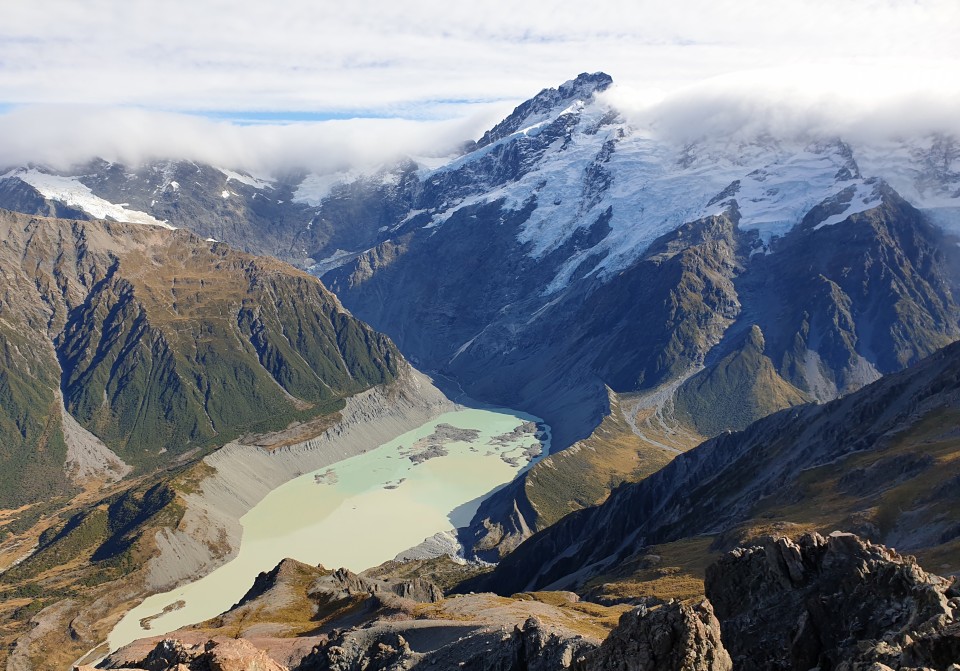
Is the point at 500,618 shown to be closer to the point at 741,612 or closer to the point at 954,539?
the point at 741,612

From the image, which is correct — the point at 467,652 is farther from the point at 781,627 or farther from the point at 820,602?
the point at 820,602

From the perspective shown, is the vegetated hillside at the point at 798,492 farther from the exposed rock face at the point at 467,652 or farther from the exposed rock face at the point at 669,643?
the exposed rock face at the point at 669,643

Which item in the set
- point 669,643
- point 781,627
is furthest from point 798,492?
point 669,643

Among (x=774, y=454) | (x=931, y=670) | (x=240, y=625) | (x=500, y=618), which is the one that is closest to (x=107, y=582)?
(x=240, y=625)

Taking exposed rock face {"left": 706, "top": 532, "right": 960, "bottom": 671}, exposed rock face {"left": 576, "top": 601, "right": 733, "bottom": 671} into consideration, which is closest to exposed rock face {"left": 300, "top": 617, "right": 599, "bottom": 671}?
exposed rock face {"left": 706, "top": 532, "right": 960, "bottom": 671}

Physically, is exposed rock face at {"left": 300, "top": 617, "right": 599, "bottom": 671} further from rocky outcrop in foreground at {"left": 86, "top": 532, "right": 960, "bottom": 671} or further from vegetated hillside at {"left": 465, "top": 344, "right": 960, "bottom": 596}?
vegetated hillside at {"left": 465, "top": 344, "right": 960, "bottom": 596}

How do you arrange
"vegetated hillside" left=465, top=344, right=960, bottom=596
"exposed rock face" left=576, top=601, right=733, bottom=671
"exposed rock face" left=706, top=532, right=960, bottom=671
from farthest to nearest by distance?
"vegetated hillside" left=465, top=344, right=960, bottom=596 → "exposed rock face" left=706, top=532, right=960, bottom=671 → "exposed rock face" left=576, top=601, right=733, bottom=671
